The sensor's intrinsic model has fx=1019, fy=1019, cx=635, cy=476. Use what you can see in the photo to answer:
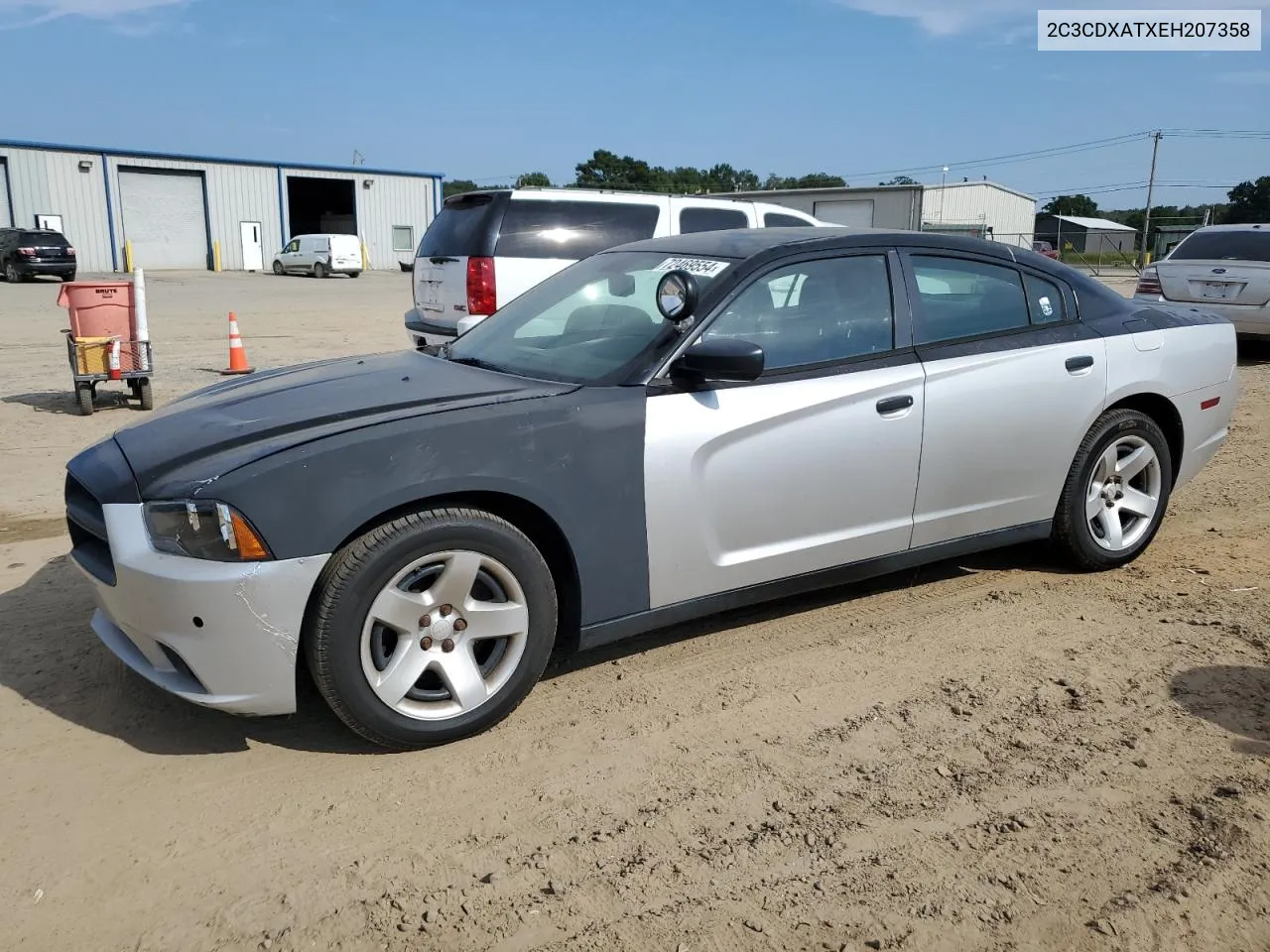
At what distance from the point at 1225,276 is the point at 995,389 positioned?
8973 millimetres

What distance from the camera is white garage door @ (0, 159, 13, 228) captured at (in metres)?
35.8

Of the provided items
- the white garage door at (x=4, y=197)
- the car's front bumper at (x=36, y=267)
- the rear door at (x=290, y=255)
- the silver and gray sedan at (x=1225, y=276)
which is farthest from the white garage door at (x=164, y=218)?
the silver and gray sedan at (x=1225, y=276)

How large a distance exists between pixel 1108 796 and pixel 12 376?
1199cm

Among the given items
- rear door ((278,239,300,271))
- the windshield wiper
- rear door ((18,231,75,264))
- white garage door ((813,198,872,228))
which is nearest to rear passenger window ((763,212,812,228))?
the windshield wiper

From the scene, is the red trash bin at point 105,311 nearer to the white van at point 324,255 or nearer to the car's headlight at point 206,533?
the car's headlight at point 206,533

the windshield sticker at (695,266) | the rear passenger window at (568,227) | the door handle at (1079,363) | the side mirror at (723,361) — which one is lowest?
the door handle at (1079,363)

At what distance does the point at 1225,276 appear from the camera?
37.6ft

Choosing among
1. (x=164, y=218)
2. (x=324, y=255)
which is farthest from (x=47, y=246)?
(x=164, y=218)

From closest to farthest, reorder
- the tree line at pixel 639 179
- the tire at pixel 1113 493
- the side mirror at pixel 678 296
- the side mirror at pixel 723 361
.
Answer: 1. the side mirror at pixel 723 361
2. the side mirror at pixel 678 296
3. the tire at pixel 1113 493
4. the tree line at pixel 639 179

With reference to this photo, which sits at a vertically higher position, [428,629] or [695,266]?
[695,266]

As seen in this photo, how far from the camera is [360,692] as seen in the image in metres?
3.10

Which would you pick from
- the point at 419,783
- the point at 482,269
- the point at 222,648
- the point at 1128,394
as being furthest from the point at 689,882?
the point at 482,269

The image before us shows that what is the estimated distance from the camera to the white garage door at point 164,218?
4000 cm

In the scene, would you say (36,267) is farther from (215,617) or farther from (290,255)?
(215,617)
